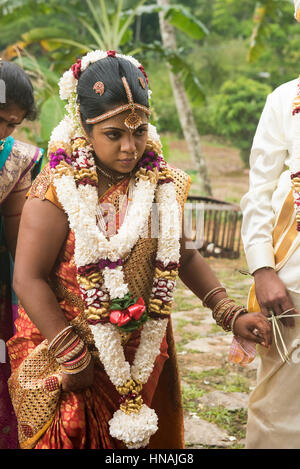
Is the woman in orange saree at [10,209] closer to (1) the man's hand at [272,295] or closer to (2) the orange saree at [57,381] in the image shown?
(2) the orange saree at [57,381]

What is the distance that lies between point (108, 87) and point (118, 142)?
193mm

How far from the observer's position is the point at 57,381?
2002mm

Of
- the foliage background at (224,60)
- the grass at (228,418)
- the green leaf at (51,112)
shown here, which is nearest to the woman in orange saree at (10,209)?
the grass at (228,418)

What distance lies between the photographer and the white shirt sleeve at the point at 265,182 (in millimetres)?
2301

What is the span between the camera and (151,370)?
211 centimetres

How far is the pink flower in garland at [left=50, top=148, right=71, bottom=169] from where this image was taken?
6.64 feet

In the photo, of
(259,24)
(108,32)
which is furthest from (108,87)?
(259,24)

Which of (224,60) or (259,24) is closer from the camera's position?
(259,24)

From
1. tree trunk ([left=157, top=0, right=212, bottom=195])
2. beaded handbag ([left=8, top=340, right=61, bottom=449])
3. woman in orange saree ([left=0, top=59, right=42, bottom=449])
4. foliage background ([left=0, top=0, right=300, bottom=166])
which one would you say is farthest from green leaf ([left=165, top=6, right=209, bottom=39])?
beaded handbag ([left=8, top=340, right=61, bottom=449])

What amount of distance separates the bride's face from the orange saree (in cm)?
15

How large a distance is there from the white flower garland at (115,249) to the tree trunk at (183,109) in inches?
325

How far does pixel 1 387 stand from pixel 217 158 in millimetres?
15864

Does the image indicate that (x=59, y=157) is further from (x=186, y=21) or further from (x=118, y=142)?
(x=186, y=21)

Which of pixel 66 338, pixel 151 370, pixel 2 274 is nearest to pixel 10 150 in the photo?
pixel 2 274
